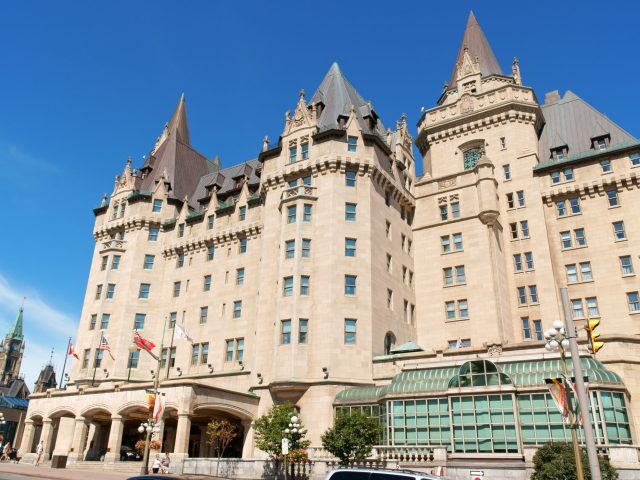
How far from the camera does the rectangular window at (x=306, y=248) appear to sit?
141 feet

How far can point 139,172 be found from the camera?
2480 inches

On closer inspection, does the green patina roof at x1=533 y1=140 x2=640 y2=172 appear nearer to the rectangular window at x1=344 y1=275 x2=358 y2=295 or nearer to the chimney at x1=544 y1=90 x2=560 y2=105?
the chimney at x1=544 y1=90 x2=560 y2=105

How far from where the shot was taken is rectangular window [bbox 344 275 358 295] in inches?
1631

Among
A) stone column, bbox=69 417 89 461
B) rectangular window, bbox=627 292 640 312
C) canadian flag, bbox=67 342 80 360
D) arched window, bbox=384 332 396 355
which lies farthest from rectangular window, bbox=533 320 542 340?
canadian flag, bbox=67 342 80 360

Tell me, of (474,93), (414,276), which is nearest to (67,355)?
(414,276)

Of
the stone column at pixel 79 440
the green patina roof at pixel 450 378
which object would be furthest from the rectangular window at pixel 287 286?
the stone column at pixel 79 440

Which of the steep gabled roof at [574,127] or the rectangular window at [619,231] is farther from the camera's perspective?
the steep gabled roof at [574,127]

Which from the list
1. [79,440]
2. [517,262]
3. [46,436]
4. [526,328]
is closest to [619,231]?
[517,262]

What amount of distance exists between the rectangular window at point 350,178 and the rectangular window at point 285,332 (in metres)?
13.2

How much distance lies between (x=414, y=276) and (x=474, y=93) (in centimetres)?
2008

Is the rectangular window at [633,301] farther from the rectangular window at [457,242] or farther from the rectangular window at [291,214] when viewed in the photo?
the rectangular window at [291,214]

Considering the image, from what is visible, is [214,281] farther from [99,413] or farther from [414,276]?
[414,276]

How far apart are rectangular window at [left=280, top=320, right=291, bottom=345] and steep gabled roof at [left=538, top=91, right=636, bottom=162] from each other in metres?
28.7

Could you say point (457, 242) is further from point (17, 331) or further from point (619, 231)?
point (17, 331)
